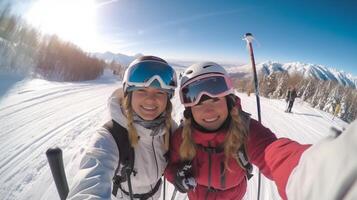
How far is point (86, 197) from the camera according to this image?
4.01 feet

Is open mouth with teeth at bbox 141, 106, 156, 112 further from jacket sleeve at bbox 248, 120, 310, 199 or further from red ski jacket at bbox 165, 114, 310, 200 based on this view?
jacket sleeve at bbox 248, 120, 310, 199

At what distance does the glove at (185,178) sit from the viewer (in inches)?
80.1

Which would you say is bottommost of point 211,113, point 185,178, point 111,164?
point 185,178

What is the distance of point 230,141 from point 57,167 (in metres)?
1.38

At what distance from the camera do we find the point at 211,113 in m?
2.22

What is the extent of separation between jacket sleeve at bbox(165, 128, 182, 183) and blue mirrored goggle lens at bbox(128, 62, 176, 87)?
536 millimetres

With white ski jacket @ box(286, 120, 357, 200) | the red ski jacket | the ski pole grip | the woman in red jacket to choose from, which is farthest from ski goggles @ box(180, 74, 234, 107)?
white ski jacket @ box(286, 120, 357, 200)

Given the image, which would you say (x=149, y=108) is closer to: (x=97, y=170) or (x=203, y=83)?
(x=203, y=83)

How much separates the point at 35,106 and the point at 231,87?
327 inches

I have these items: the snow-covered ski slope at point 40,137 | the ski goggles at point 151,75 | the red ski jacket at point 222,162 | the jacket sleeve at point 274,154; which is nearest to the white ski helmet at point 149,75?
the ski goggles at point 151,75

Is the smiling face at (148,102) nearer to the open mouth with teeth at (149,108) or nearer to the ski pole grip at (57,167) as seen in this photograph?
the open mouth with teeth at (149,108)

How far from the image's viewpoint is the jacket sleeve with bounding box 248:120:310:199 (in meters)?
1.35

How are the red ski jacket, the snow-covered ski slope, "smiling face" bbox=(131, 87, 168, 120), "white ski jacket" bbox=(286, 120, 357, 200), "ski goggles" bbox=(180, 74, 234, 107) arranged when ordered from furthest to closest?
the snow-covered ski slope
"ski goggles" bbox=(180, 74, 234, 107)
"smiling face" bbox=(131, 87, 168, 120)
the red ski jacket
"white ski jacket" bbox=(286, 120, 357, 200)

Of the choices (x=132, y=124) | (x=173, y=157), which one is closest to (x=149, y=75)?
(x=132, y=124)
